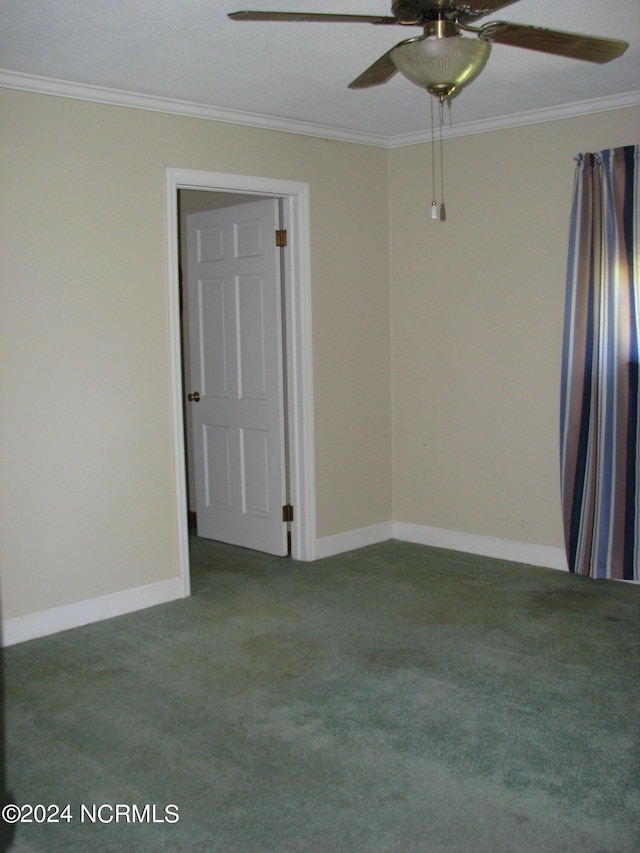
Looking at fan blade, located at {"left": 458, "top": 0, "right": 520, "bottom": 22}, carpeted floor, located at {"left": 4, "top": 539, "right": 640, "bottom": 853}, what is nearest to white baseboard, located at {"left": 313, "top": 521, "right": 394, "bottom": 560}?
carpeted floor, located at {"left": 4, "top": 539, "right": 640, "bottom": 853}

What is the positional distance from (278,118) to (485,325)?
1656 mm

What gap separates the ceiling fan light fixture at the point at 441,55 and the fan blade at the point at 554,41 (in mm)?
81

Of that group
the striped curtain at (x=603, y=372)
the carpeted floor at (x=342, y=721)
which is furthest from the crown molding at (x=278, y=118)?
the carpeted floor at (x=342, y=721)

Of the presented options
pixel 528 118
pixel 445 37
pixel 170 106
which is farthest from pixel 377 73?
pixel 528 118

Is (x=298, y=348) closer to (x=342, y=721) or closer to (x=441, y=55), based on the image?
(x=342, y=721)

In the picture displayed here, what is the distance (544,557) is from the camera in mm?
4895

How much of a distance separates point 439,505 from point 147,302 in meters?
2.24

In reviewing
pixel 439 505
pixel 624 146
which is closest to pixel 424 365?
pixel 439 505

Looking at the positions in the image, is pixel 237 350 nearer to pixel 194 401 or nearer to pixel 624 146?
pixel 194 401

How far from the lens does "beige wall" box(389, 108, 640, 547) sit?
4.74m

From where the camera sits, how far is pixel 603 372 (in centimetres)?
445

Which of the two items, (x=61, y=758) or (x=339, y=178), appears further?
(x=339, y=178)

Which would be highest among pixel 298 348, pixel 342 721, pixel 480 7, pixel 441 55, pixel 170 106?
pixel 170 106

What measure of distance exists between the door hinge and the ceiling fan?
307cm
